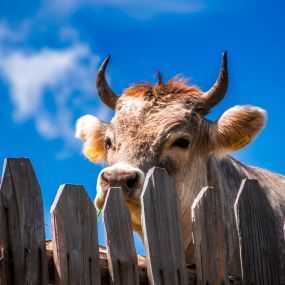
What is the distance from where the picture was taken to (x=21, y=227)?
→ 3.52 meters

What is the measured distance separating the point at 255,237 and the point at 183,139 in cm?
314

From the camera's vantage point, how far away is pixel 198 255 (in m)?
3.93

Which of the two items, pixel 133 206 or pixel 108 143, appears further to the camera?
pixel 108 143

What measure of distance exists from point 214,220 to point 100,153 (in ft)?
14.4

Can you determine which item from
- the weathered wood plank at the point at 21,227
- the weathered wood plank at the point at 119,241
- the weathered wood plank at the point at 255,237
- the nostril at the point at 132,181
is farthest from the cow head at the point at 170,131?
the weathered wood plank at the point at 21,227

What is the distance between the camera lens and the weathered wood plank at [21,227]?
347cm

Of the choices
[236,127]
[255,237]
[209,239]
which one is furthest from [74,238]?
[236,127]

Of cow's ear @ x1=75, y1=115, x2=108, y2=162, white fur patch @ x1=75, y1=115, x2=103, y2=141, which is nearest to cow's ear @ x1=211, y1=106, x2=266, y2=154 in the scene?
cow's ear @ x1=75, y1=115, x2=108, y2=162

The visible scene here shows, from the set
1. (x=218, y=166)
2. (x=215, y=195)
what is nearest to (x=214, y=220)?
(x=215, y=195)

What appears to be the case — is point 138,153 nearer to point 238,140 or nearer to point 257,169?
point 238,140

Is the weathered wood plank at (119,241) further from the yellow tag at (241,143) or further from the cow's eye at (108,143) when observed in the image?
the yellow tag at (241,143)

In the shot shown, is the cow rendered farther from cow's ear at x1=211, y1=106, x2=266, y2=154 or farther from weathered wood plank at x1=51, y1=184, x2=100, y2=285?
weathered wood plank at x1=51, y1=184, x2=100, y2=285

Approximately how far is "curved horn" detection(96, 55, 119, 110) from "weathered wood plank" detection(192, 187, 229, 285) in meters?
4.28

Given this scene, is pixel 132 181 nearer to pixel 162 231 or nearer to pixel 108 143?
pixel 108 143
